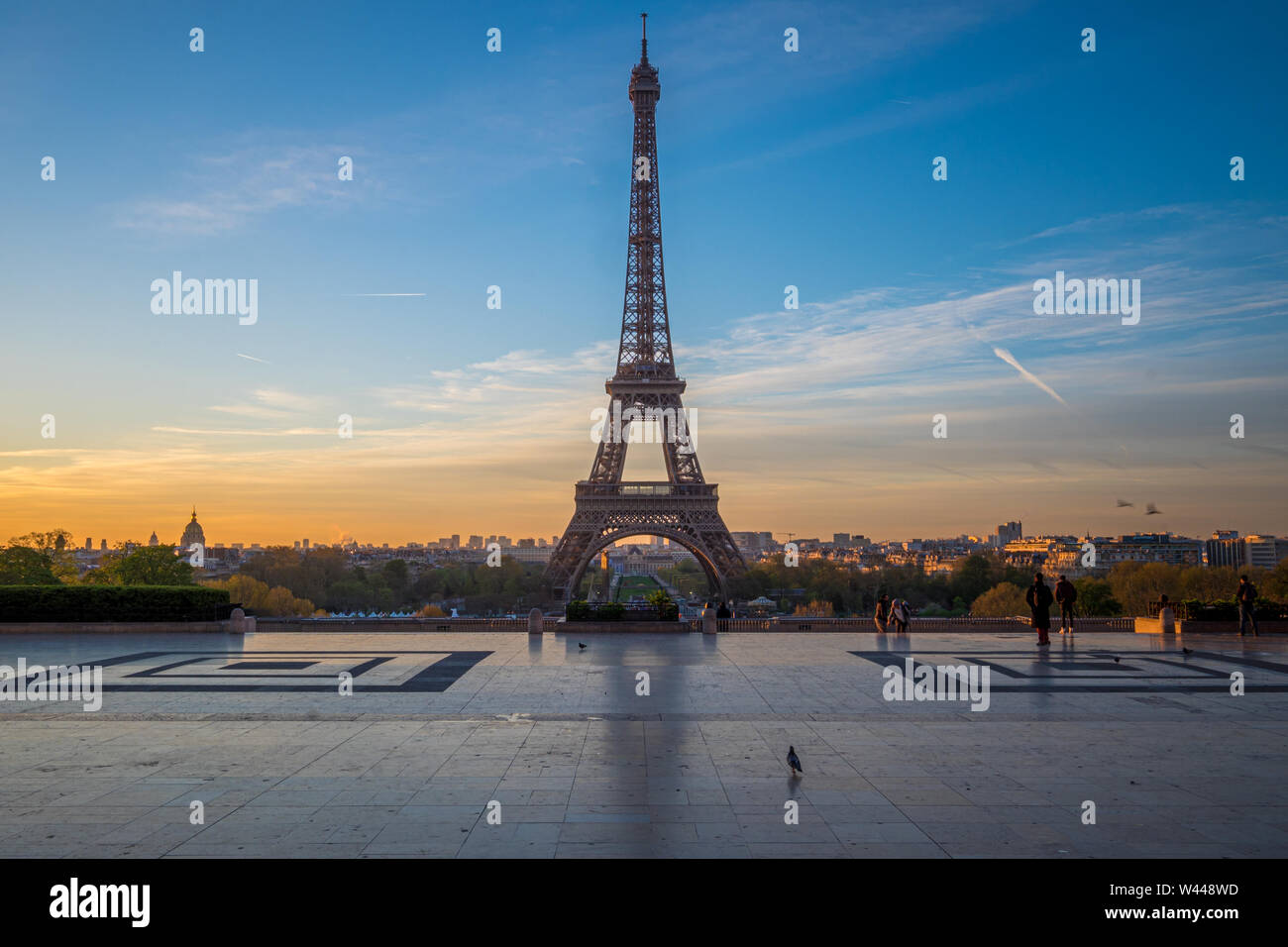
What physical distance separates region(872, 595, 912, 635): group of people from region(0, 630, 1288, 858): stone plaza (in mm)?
6490

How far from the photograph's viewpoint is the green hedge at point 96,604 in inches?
1016

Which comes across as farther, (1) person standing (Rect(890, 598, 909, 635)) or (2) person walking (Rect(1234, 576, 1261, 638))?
(1) person standing (Rect(890, 598, 909, 635))

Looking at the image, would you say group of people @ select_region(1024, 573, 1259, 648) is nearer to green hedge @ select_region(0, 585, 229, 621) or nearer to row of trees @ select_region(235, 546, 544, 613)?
green hedge @ select_region(0, 585, 229, 621)

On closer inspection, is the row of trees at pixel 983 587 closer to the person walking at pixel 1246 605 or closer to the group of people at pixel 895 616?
the group of people at pixel 895 616

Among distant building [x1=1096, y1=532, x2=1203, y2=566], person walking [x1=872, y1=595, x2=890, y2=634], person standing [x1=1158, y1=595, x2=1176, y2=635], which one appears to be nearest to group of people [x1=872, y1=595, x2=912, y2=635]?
person walking [x1=872, y1=595, x2=890, y2=634]

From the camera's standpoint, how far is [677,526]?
55625 mm

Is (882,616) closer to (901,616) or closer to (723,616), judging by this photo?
(901,616)

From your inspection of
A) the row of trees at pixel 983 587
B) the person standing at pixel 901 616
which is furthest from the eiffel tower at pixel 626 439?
the person standing at pixel 901 616

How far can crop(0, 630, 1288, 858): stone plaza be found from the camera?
7336mm

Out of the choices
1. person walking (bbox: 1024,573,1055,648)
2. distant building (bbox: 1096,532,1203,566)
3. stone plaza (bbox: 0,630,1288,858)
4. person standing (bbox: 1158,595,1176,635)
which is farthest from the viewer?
distant building (bbox: 1096,532,1203,566)

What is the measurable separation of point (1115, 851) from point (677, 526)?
4868cm

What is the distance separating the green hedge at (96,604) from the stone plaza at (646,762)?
722 centimetres

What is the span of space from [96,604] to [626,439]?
37.2 m

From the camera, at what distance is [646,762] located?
Result: 9969 mm
